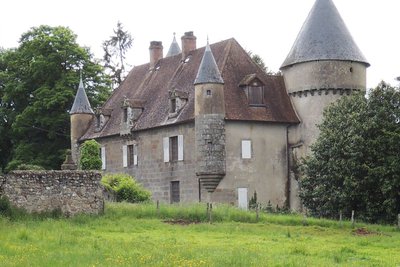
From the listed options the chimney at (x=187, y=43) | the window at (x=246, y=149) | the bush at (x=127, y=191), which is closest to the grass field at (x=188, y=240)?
the bush at (x=127, y=191)

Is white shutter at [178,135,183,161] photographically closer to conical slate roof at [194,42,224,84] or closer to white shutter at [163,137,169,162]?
white shutter at [163,137,169,162]

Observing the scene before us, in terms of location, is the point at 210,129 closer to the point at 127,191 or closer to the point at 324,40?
the point at 127,191

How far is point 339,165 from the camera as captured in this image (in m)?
40.8

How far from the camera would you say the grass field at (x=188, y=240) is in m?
21.0

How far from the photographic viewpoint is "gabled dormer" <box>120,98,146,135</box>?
5309cm

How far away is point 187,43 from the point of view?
5478 cm

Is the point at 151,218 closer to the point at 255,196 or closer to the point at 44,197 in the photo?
the point at 44,197

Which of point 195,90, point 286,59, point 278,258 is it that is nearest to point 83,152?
point 195,90

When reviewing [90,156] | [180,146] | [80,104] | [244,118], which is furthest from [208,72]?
[80,104]

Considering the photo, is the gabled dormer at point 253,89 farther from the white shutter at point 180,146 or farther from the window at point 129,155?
the window at point 129,155

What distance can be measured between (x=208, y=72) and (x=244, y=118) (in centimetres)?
330

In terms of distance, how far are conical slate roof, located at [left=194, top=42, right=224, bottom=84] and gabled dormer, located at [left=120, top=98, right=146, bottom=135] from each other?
8379mm

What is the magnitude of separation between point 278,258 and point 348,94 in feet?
87.3

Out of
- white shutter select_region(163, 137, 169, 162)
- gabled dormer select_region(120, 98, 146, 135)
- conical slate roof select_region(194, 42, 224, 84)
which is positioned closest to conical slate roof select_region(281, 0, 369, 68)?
conical slate roof select_region(194, 42, 224, 84)
